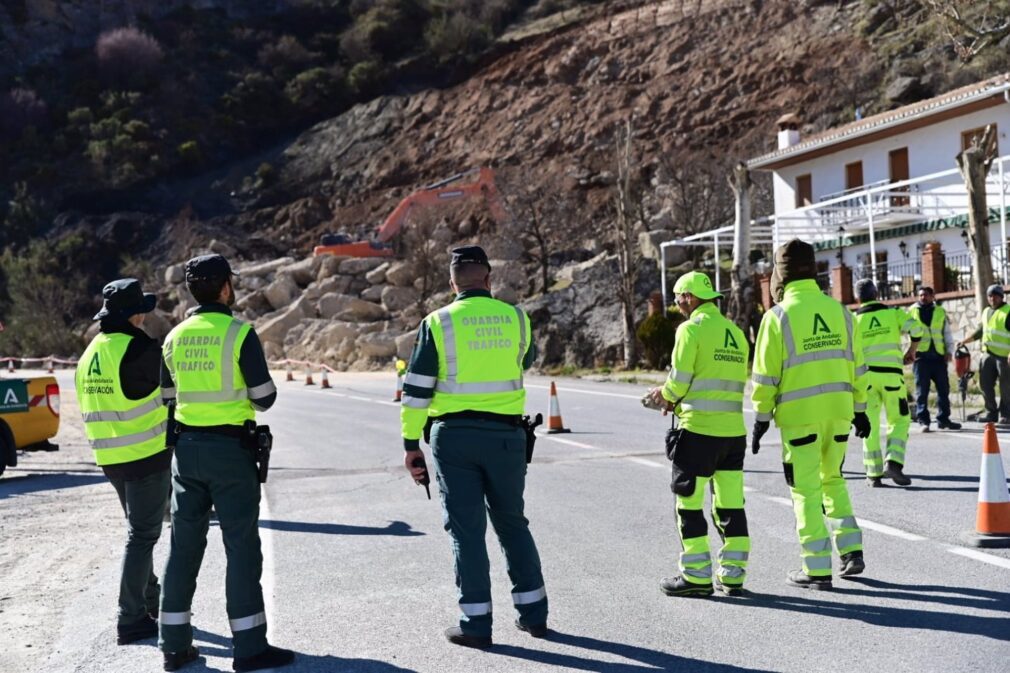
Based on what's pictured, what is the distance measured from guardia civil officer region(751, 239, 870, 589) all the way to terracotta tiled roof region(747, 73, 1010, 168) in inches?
1092

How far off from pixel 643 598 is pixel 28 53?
9168cm

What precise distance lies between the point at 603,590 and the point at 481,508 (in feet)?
4.41

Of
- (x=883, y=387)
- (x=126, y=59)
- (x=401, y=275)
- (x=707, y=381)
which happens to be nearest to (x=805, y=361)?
(x=707, y=381)

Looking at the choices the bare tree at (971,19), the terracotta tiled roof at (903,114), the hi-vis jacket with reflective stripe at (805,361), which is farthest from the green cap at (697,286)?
the terracotta tiled roof at (903,114)

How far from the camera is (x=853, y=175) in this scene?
38.4 meters

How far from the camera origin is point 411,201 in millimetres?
58188

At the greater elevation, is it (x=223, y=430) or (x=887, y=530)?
(x=223, y=430)

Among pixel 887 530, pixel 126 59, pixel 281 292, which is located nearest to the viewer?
pixel 887 530

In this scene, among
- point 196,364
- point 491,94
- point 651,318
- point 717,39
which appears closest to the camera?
point 196,364

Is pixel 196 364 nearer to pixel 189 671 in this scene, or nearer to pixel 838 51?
pixel 189 671

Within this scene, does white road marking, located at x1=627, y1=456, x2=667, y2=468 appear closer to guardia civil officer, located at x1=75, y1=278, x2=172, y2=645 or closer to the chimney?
guardia civil officer, located at x1=75, y1=278, x2=172, y2=645

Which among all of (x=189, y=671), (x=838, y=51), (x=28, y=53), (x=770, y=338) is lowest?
(x=189, y=671)

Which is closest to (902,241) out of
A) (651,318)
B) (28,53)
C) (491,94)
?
(651,318)

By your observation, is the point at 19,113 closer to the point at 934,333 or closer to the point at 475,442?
the point at 934,333
